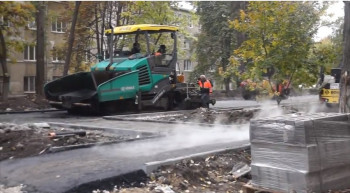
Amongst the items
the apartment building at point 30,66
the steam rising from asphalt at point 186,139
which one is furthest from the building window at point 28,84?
the steam rising from asphalt at point 186,139

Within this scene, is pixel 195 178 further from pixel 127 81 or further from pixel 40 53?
pixel 40 53

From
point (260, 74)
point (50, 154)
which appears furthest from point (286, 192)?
point (260, 74)

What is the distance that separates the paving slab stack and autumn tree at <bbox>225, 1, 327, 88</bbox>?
777 centimetres

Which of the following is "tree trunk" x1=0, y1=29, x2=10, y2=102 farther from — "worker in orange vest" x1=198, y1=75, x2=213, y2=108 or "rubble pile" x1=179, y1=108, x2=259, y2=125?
"rubble pile" x1=179, y1=108, x2=259, y2=125

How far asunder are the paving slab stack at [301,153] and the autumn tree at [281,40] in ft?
25.5

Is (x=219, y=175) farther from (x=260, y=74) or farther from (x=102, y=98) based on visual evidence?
(x=102, y=98)

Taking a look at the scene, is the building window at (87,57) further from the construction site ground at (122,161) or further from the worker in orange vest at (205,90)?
the construction site ground at (122,161)

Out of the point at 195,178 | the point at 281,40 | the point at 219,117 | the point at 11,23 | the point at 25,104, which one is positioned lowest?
the point at 195,178

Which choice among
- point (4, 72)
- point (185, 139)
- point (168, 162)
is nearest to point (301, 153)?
point (168, 162)

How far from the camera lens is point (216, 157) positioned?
793cm

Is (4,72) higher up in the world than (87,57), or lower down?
lower down

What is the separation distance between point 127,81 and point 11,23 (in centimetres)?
650

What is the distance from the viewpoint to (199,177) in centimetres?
699

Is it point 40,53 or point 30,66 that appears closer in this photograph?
point 40,53
